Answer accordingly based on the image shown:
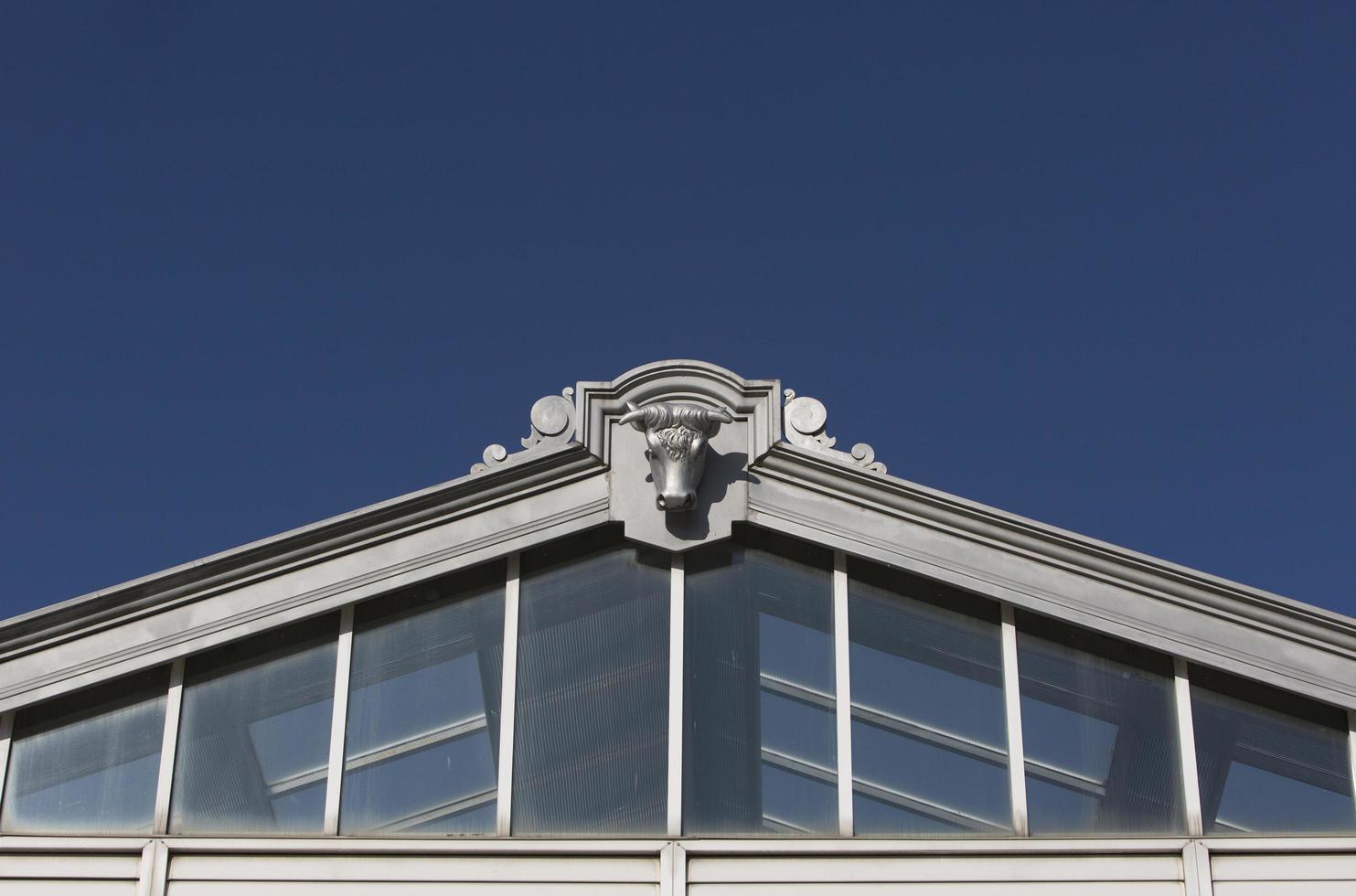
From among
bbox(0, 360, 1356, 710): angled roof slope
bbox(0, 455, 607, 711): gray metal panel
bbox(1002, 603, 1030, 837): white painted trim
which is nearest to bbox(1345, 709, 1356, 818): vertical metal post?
bbox(0, 360, 1356, 710): angled roof slope

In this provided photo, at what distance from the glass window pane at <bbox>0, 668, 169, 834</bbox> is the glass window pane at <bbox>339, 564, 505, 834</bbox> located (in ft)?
4.10

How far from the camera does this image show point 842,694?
533 inches

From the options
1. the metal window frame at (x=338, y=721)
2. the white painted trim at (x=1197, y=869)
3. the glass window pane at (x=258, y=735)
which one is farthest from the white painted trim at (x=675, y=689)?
the white painted trim at (x=1197, y=869)

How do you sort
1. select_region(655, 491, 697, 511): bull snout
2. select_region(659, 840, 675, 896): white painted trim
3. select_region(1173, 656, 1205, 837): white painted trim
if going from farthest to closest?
select_region(655, 491, 697, 511): bull snout < select_region(1173, 656, 1205, 837): white painted trim < select_region(659, 840, 675, 896): white painted trim

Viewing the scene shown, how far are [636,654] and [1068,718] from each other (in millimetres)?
2717

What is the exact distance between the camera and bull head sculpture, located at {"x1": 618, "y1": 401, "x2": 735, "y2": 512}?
45.3 feet

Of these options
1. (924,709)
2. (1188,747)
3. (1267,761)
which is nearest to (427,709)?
(924,709)

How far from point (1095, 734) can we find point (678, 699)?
2.58 meters

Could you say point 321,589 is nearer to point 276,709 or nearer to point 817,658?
point 276,709

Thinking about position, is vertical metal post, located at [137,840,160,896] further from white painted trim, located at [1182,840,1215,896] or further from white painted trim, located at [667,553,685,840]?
white painted trim, located at [1182,840,1215,896]

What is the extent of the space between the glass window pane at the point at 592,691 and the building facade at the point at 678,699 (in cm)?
2

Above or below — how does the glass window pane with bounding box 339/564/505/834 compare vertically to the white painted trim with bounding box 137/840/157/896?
above

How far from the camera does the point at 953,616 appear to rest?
1388 cm

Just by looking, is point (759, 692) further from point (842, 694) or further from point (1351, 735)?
point (1351, 735)
